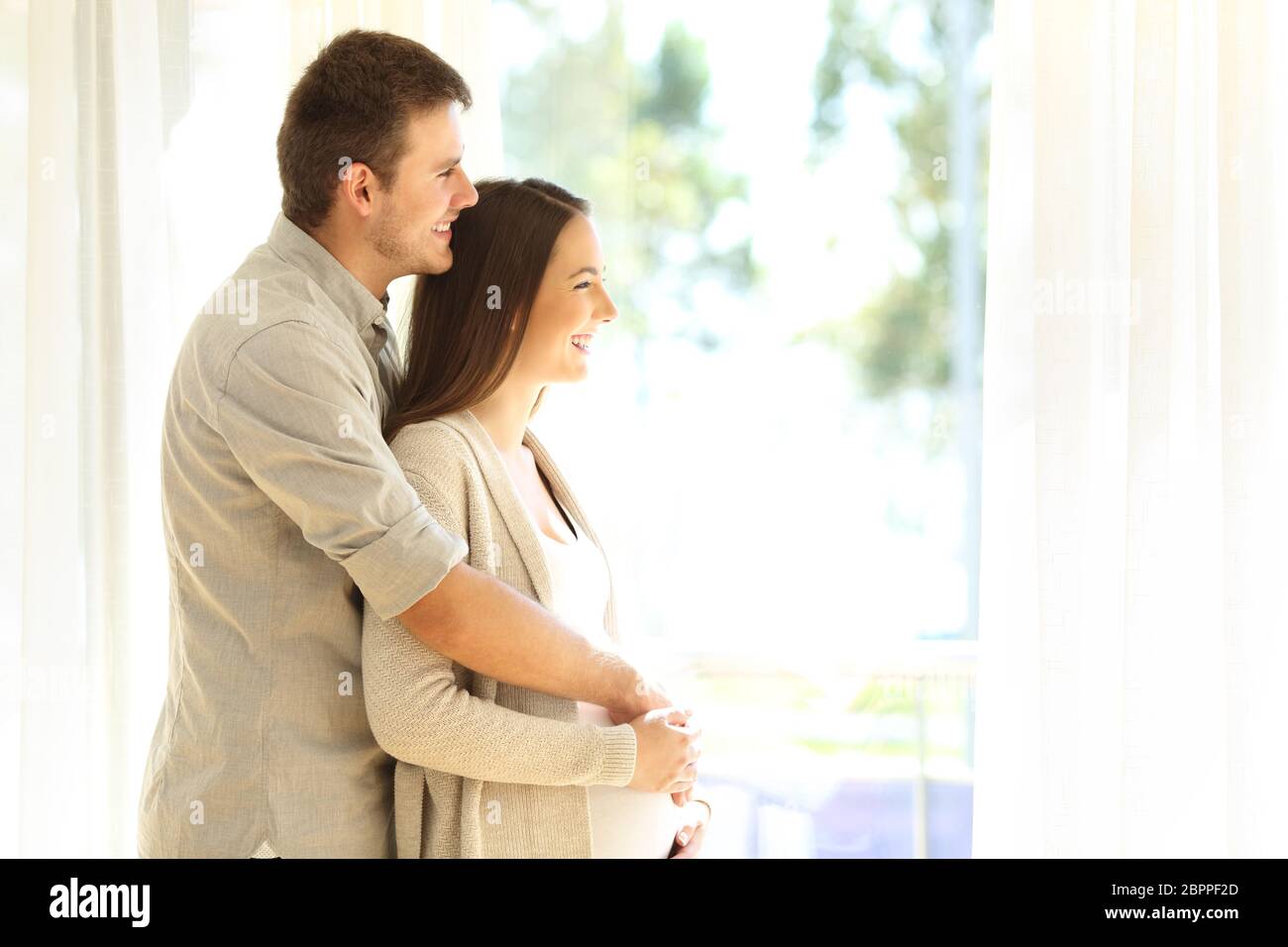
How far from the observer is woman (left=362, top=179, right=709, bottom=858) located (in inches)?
49.4

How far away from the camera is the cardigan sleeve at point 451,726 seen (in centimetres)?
124

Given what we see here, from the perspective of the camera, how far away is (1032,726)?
5.67ft

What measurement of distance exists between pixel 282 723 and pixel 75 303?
98 centimetres

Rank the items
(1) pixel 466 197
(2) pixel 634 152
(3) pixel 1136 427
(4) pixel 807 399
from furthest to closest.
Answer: (4) pixel 807 399
(2) pixel 634 152
(3) pixel 1136 427
(1) pixel 466 197

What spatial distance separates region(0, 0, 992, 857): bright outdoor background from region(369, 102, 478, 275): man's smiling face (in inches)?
20.8

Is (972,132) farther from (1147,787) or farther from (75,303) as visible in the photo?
(75,303)

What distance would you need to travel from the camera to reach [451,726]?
124 centimetres

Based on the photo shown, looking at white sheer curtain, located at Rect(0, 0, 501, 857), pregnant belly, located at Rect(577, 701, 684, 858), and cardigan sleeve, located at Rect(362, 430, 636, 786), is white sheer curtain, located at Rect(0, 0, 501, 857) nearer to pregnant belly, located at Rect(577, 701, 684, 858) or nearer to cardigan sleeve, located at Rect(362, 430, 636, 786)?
cardigan sleeve, located at Rect(362, 430, 636, 786)

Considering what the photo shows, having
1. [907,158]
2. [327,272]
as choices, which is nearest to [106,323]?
[327,272]

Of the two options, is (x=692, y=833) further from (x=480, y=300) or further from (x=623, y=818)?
(x=480, y=300)

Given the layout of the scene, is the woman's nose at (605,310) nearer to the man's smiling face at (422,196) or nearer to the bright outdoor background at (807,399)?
the man's smiling face at (422,196)

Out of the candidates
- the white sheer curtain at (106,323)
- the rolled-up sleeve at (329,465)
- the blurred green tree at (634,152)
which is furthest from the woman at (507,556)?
the white sheer curtain at (106,323)

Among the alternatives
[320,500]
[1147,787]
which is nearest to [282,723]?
[320,500]

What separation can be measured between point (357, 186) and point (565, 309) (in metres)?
0.30
